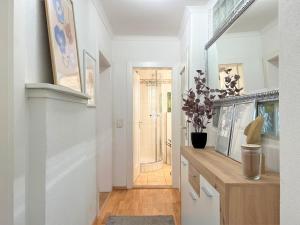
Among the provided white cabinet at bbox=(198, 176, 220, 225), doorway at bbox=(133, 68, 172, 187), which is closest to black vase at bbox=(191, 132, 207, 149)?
white cabinet at bbox=(198, 176, 220, 225)

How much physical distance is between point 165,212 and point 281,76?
8.95ft

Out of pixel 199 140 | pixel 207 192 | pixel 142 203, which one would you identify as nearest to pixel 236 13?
pixel 199 140

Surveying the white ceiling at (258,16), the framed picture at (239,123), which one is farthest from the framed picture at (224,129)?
the white ceiling at (258,16)

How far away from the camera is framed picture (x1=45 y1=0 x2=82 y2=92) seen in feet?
4.84

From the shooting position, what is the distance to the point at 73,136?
181 centimetres

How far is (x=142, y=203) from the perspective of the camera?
3.42 m

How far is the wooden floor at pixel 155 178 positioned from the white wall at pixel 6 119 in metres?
3.30

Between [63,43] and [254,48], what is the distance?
50.1 inches

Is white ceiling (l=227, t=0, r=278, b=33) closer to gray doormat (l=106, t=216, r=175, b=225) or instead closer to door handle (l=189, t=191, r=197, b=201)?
door handle (l=189, t=191, r=197, b=201)

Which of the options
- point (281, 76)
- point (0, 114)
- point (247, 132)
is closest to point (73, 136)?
point (0, 114)

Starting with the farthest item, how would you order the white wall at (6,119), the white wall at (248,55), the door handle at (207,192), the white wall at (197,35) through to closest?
the white wall at (197,35) < the white wall at (248,55) < the door handle at (207,192) < the white wall at (6,119)

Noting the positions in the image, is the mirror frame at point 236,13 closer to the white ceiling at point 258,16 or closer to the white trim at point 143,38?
the white ceiling at point 258,16

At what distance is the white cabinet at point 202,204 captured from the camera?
1.28 metres

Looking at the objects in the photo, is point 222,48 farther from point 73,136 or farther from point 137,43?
point 137,43
